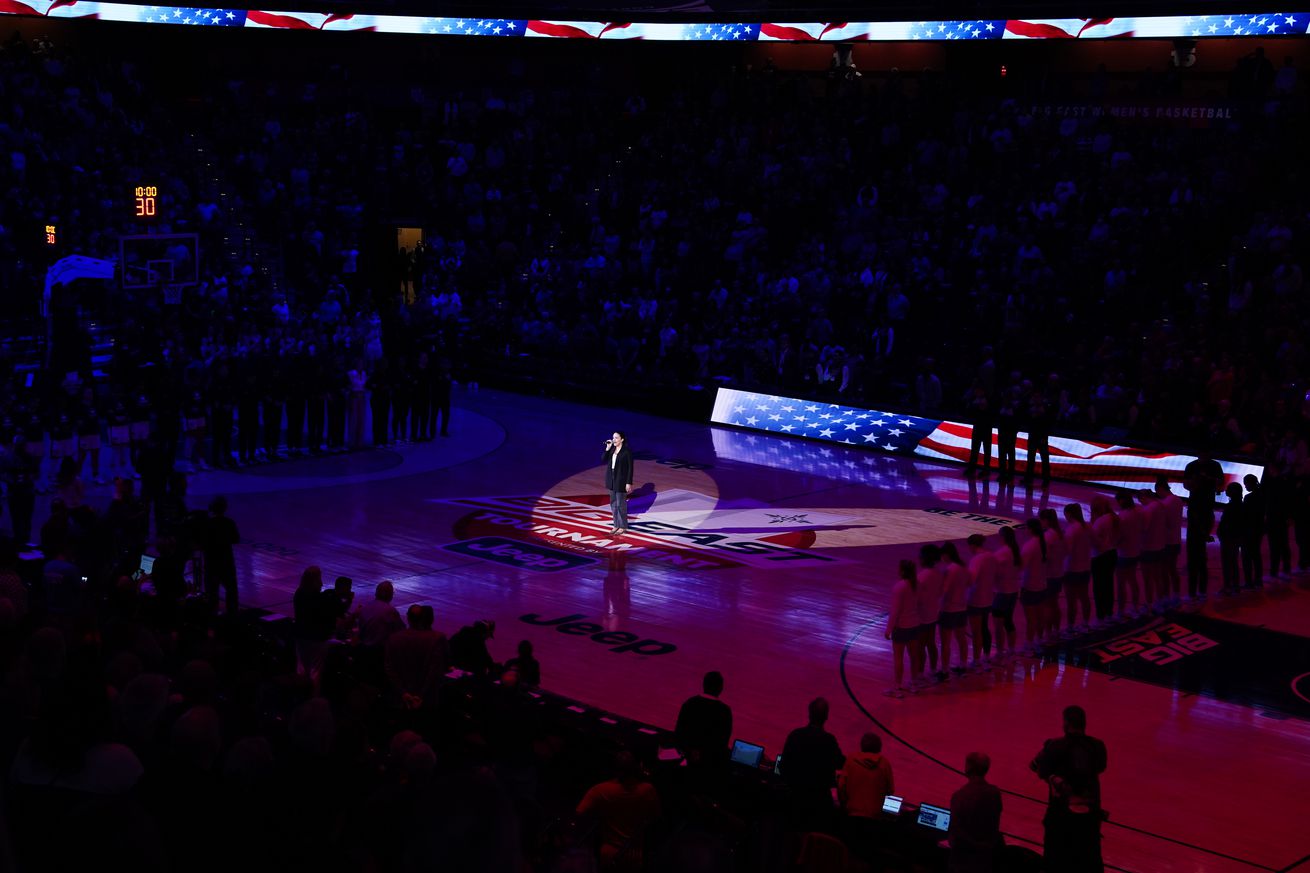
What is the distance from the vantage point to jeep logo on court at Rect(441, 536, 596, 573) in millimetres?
17703

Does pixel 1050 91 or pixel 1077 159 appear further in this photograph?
pixel 1050 91

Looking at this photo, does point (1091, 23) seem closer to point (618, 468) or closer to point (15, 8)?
point (618, 468)

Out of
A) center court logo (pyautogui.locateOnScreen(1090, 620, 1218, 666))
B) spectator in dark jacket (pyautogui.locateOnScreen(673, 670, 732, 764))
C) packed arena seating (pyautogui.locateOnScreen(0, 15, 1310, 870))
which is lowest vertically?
center court logo (pyautogui.locateOnScreen(1090, 620, 1218, 666))

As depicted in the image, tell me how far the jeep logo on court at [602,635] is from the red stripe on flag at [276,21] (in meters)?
26.5

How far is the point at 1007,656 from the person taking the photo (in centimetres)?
1461

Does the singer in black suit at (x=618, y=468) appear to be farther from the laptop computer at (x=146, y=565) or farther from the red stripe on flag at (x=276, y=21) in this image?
the red stripe on flag at (x=276, y=21)

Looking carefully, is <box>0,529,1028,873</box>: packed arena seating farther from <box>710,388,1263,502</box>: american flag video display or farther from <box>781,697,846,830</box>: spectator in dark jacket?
<box>710,388,1263,502</box>: american flag video display

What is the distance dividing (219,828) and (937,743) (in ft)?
25.3

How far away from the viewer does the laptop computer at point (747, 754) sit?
364 inches

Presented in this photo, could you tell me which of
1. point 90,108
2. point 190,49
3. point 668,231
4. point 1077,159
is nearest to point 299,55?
point 190,49

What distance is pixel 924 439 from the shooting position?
24.8 meters

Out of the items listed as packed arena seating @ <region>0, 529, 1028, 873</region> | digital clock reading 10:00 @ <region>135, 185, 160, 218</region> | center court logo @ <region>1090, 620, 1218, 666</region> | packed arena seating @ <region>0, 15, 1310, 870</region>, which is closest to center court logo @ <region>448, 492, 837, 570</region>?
center court logo @ <region>1090, 620, 1218, 666</region>

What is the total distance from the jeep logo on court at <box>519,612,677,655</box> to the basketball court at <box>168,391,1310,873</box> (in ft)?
0.14

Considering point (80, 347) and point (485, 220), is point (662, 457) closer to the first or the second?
point (80, 347)
